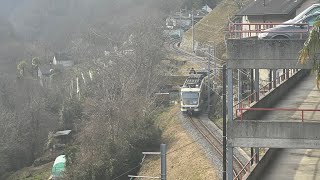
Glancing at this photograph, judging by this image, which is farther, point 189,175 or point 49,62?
point 49,62

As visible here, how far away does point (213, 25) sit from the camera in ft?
245

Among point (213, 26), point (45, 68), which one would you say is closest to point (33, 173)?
point (213, 26)

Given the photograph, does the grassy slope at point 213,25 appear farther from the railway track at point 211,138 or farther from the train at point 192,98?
the railway track at point 211,138

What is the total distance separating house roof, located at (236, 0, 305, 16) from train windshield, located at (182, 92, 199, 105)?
7640 millimetres

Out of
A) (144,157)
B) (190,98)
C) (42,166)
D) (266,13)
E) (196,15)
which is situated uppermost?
(196,15)

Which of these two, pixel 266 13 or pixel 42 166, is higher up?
pixel 266 13

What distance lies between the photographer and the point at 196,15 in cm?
10119

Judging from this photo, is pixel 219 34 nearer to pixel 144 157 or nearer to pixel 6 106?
pixel 6 106

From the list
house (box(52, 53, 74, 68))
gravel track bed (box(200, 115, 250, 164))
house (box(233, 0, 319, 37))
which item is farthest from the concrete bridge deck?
house (box(52, 53, 74, 68))

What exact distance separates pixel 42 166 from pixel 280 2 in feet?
88.0

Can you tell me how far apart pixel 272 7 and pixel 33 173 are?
84.6ft

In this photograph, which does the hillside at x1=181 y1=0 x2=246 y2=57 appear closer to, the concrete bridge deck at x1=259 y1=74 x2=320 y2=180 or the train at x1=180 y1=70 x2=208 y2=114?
the train at x1=180 y1=70 x2=208 y2=114

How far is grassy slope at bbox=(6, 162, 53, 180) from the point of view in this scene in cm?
4223

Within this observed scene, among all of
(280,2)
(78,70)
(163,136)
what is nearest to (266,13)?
Result: (280,2)
